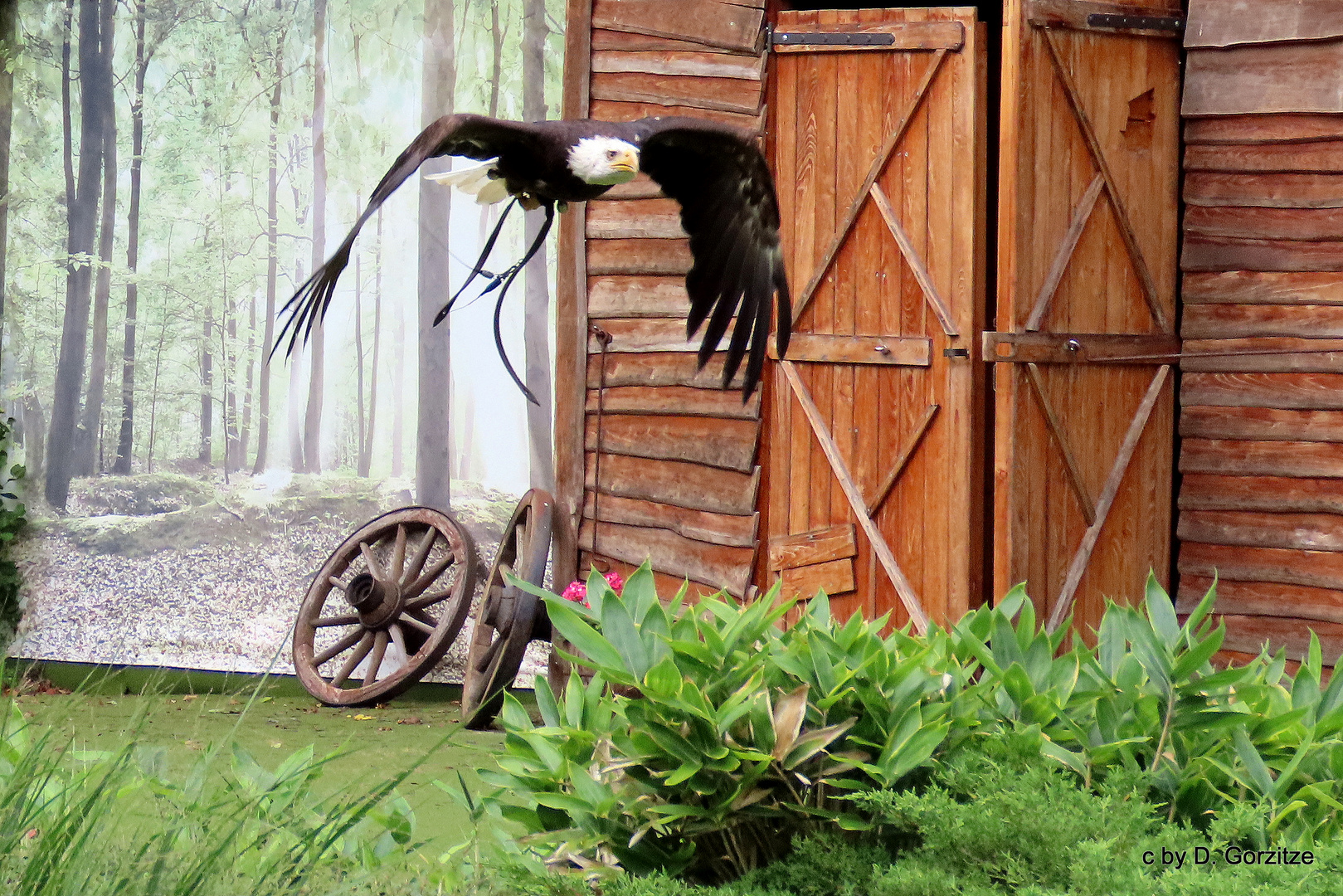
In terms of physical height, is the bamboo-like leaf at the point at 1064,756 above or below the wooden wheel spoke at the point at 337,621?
above

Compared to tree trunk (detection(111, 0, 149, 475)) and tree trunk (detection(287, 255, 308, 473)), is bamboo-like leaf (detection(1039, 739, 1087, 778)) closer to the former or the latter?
tree trunk (detection(287, 255, 308, 473))

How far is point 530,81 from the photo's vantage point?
6844 mm

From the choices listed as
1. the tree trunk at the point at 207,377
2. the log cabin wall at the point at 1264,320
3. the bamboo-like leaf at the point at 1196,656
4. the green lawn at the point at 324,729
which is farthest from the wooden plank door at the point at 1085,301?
the tree trunk at the point at 207,377

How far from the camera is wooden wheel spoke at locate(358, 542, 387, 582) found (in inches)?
233

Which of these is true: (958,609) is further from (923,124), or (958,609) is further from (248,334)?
(248,334)

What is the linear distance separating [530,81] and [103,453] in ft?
11.1

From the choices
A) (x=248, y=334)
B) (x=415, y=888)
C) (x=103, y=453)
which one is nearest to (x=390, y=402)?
(x=248, y=334)

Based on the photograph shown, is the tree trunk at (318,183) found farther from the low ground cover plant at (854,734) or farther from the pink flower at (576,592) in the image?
the low ground cover plant at (854,734)

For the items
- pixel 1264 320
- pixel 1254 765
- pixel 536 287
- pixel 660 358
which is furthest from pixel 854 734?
pixel 536 287

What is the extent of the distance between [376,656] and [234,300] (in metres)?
2.73

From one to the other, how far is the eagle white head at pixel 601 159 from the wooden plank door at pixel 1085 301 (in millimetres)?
1733

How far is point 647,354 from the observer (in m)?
5.14

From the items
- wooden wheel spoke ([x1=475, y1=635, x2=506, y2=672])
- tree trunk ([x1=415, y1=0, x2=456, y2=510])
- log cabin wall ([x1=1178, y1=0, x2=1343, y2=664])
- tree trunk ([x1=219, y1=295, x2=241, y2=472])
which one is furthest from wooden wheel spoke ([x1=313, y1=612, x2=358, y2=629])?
log cabin wall ([x1=1178, y1=0, x2=1343, y2=664])

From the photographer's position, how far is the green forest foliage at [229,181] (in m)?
6.88
